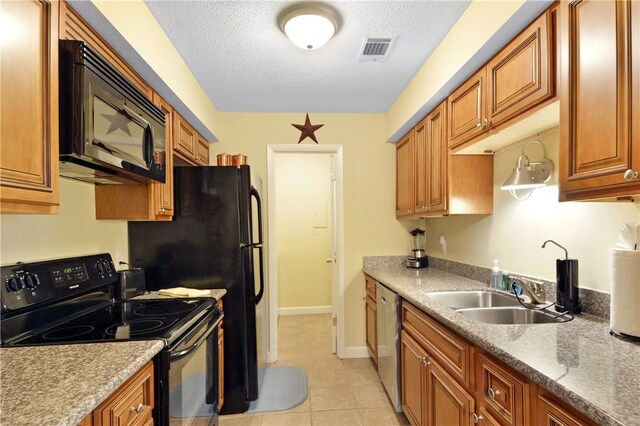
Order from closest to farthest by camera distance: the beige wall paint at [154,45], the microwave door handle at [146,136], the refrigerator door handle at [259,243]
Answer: the beige wall paint at [154,45]
the microwave door handle at [146,136]
the refrigerator door handle at [259,243]

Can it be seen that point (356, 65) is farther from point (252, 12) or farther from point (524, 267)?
point (524, 267)

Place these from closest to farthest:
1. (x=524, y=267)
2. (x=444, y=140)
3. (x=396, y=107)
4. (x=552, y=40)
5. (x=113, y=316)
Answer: (x=552, y=40) < (x=113, y=316) < (x=524, y=267) < (x=444, y=140) < (x=396, y=107)

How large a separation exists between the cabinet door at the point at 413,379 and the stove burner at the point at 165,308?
1.27m

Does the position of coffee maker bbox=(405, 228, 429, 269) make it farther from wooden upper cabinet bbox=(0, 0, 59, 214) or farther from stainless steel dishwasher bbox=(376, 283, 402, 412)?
wooden upper cabinet bbox=(0, 0, 59, 214)

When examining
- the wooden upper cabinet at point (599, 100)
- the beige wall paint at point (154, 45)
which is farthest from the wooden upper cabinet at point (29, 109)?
the wooden upper cabinet at point (599, 100)

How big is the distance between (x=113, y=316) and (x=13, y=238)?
1.78 ft

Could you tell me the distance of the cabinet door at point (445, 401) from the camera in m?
1.36

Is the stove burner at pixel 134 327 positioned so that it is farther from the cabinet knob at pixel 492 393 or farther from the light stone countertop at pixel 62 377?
the cabinet knob at pixel 492 393

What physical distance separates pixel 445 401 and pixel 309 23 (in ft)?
6.60

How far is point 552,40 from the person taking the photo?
1292 mm

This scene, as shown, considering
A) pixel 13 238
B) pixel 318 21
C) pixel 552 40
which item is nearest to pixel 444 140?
pixel 552 40

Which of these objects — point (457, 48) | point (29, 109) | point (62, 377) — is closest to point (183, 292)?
point (62, 377)

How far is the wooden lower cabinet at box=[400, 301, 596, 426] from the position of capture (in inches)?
38.3

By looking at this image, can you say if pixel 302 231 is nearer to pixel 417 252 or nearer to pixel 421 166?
pixel 417 252
